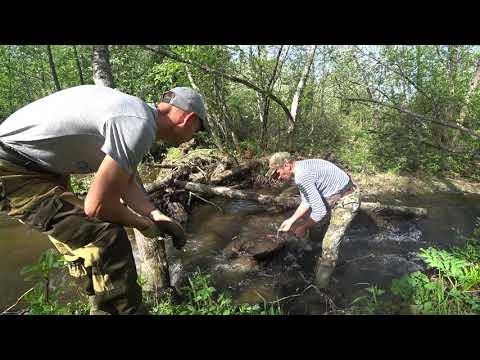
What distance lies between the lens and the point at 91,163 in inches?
76.4

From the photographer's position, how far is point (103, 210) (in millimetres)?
1704

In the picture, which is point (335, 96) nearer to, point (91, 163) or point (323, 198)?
point (323, 198)

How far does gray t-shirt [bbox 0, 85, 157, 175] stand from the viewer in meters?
1.59

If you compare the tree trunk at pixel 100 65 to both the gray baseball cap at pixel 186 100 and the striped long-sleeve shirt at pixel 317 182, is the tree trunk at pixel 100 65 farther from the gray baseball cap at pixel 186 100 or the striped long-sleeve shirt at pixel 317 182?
the striped long-sleeve shirt at pixel 317 182

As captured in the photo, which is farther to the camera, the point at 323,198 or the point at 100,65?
the point at 323,198

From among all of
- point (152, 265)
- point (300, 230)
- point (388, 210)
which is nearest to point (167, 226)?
point (152, 265)

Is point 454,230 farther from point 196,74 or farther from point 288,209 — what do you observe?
point 196,74

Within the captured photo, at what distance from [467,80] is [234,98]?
7598mm

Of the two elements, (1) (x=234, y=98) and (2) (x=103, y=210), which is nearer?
(2) (x=103, y=210)

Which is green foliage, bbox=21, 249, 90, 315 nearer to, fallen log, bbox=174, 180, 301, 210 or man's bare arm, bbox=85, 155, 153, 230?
man's bare arm, bbox=85, 155, 153, 230

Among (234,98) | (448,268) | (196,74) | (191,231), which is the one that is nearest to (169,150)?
(196,74)

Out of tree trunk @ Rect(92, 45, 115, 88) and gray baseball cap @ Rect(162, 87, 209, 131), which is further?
tree trunk @ Rect(92, 45, 115, 88)

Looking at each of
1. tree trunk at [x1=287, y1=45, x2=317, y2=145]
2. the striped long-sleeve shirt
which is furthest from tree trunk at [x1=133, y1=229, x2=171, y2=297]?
tree trunk at [x1=287, y1=45, x2=317, y2=145]

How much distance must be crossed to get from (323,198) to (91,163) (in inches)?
126
